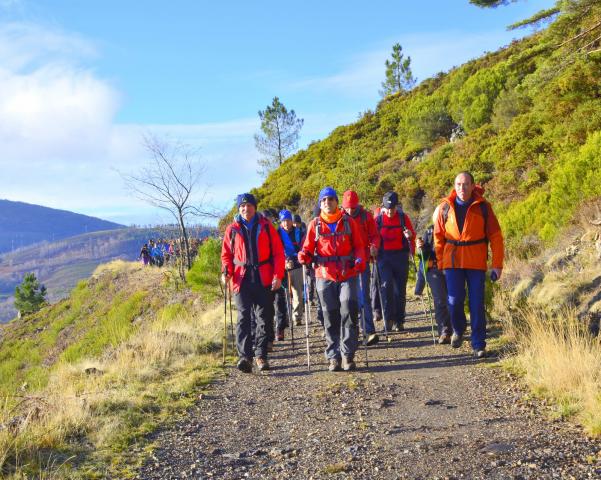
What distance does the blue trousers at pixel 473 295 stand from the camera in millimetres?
6504

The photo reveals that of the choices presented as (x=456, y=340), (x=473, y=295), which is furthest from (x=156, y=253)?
(x=473, y=295)

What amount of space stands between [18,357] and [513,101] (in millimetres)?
27728

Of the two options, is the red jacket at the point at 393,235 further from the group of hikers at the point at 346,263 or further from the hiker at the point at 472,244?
the hiker at the point at 472,244

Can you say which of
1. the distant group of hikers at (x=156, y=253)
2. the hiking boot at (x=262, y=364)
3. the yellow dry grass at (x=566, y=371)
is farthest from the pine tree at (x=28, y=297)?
the yellow dry grass at (x=566, y=371)

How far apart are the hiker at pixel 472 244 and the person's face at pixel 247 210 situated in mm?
2348

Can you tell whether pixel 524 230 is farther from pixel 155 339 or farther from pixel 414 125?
pixel 414 125

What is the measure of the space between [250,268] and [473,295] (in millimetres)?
2705

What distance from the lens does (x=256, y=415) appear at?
5.31 metres

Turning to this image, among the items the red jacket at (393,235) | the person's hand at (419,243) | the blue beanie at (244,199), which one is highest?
the blue beanie at (244,199)

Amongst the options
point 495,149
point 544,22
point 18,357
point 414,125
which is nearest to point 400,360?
point 544,22

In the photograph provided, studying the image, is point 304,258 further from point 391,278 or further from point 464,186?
point 391,278

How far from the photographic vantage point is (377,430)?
15.1ft

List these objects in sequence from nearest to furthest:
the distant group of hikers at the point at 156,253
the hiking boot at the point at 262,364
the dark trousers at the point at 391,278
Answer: the hiking boot at the point at 262,364, the dark trousers at the point at 391,278, the distant group of hikers at the point at 156,253

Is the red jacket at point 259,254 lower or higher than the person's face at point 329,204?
lower
